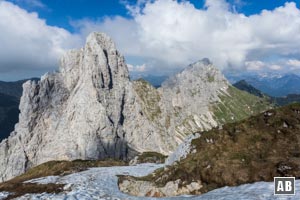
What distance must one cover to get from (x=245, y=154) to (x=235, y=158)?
109cm

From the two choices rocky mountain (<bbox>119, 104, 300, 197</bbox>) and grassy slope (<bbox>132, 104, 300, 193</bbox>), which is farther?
rocky mountain (<bbox>119, 104, 300, 197</bbox>)

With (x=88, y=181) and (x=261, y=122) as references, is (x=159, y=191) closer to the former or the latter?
(x=88, y=181)

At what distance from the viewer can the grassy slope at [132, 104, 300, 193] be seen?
26.8 meters

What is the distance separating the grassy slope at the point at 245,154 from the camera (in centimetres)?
2680

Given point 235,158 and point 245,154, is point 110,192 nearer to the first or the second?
point 235,158

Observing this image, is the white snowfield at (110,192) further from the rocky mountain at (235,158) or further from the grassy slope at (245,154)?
the grassy slope at (245,154)

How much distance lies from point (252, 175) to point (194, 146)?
10.6 metres

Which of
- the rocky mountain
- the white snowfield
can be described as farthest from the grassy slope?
the white snowfield

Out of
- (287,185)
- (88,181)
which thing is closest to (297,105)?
(287,185)

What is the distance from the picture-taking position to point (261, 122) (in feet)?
116

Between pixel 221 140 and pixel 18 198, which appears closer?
pixel 18 198

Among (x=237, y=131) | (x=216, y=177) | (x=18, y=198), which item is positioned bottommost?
(x=18, y=198)

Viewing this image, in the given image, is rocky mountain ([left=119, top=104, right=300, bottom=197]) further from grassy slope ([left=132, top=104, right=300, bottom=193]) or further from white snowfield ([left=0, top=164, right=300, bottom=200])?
white snowfield ([left=0, top=164, right=300, bottom=200])

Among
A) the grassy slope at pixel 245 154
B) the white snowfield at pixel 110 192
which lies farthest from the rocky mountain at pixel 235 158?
the white snowfield at pixel 110 192
